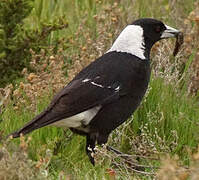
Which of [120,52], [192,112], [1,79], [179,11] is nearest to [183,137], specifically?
[192,112]

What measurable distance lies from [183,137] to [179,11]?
238 centimetres

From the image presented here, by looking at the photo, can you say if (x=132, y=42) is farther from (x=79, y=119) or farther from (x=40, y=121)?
(x=40, y=121)

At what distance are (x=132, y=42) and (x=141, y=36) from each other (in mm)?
134

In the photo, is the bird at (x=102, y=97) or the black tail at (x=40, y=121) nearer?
the black tail at (x=40, y=121)

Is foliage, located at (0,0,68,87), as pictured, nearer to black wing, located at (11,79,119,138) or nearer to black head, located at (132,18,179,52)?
black head, located at (132,18,179,52)

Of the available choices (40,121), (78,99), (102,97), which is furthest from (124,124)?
(40,121)

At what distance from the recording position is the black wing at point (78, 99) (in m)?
4.91

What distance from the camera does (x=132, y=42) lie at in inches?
215

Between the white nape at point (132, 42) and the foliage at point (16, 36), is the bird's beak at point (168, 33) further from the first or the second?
the foliage at point (16, 36)

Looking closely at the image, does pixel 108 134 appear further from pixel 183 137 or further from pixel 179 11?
pixel 179 11

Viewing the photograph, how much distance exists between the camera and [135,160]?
5.10 metres

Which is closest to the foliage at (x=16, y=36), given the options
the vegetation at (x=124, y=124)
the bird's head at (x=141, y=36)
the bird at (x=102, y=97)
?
the vegetation at (x=124, y=124)

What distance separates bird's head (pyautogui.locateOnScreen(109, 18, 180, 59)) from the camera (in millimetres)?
5406

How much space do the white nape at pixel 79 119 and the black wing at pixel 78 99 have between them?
0.06 m
